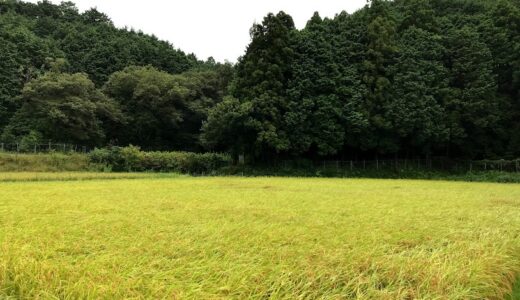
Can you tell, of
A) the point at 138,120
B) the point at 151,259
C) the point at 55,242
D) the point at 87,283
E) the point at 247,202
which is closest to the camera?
the point at 87,283

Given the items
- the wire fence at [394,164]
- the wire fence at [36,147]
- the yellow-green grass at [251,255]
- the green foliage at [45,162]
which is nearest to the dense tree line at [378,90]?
the wire fence at [394,164]

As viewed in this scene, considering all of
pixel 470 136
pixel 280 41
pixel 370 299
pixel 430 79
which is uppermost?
pixel 280 41

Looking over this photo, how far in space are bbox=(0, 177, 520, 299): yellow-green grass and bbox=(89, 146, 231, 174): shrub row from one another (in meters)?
21.9

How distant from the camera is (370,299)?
11.5 feet

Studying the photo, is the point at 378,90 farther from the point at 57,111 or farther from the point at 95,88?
the point at 95,88

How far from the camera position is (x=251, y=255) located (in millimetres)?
4730

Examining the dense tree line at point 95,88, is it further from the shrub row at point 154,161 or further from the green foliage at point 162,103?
the shrub row at point 154,161

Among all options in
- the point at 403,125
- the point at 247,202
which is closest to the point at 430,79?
the point at 403,125

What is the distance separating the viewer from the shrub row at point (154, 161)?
98.1ft

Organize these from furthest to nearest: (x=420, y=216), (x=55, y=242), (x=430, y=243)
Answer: (x=420, y=216), (x=430, y=243), (x=55, y=242)

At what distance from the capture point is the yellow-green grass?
3516mm

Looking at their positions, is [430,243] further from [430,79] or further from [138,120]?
[138,120]

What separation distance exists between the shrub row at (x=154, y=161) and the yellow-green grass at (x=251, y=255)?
21947 millimetres

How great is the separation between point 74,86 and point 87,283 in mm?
35271
